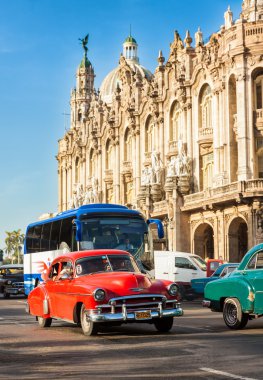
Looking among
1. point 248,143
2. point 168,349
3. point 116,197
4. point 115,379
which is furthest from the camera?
point 116,197

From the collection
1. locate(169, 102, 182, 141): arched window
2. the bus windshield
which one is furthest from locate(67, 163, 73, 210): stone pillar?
the bus windshield

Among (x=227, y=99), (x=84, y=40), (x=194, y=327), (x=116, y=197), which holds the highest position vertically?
(x=84, y=40)

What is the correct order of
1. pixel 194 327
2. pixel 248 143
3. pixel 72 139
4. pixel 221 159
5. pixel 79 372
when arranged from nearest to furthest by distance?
1. pixel 79 372
2. pixel 194 327
3. pixel 248 143
4. pixel 221 159
5. pixel 72 139

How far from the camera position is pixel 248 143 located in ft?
143

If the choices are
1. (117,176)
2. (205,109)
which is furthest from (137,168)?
(205,109)

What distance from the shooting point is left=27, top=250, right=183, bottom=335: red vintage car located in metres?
13.0

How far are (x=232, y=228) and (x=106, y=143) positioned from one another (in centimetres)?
2678

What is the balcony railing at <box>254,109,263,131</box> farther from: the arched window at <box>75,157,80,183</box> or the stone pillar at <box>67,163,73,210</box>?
the stone pillar at <box>67,163,73,210</box>

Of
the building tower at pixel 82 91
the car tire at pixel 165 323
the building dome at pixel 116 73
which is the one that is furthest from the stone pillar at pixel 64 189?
the car tire at pixel 165 323

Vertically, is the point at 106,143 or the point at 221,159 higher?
the point at 106,143

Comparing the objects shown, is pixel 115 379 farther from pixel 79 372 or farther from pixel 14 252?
pixel 14 252

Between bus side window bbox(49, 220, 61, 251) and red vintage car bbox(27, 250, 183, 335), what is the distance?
10.2m

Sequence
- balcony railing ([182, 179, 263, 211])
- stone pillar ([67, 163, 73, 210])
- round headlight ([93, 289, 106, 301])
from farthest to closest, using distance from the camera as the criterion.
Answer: stone pillar ([67, 163, 73, 210])
balcony railing ([182, 179, 263, 211])
round headlight ([93, 289, 106, 301])

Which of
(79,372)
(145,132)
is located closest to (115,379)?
(79,372)
